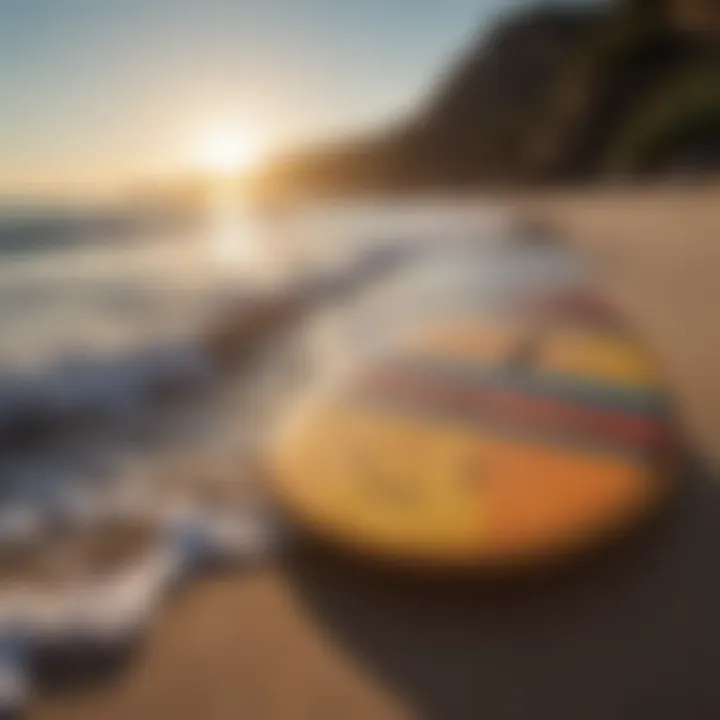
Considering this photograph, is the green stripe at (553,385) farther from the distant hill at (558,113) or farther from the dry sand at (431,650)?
the distant hill at (558,113)

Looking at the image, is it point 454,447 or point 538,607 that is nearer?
point 538,607

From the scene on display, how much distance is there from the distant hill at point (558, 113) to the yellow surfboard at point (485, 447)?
1158 millimetres

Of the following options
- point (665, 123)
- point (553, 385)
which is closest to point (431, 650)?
point (553, 385)

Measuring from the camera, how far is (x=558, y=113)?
2738 mm

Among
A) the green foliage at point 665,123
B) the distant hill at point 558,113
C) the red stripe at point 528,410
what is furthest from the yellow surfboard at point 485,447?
the green foliage at point 665,123

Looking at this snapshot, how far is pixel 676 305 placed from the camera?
4.09 feet

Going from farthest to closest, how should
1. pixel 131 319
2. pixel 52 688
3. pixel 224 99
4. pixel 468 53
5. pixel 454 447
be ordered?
pixel 468 53 < pixel 224 99 < pixel 131 319 < pixel 454 447 < pixel 52 688

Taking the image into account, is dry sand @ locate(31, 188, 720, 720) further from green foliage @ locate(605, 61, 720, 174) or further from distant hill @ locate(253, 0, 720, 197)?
green foliage @ locate(605, 61, 720, 174)

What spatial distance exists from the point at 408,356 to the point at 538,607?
0.39m

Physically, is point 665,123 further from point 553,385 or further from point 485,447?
point 485,447

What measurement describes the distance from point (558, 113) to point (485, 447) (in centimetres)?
222

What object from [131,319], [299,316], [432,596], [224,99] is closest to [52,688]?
[432,596]

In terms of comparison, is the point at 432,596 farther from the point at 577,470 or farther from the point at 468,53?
the point at 468,53

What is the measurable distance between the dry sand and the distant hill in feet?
4.74
